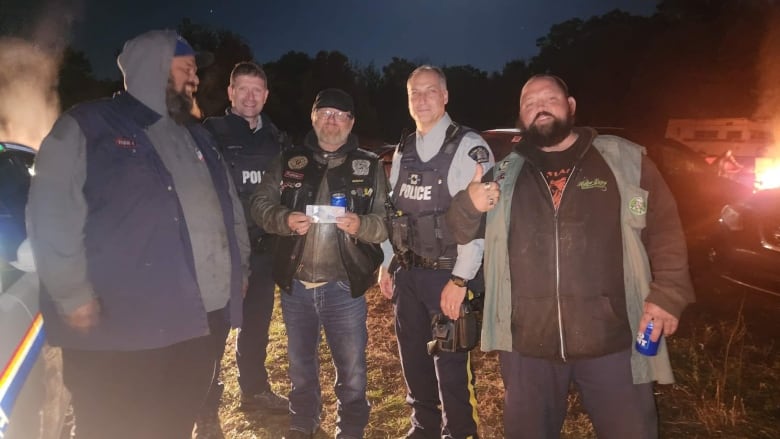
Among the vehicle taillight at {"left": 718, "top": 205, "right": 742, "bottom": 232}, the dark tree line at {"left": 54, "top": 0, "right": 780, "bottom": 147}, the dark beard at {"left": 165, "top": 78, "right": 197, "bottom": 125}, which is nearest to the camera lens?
the dark beard at {"left": 165, "top": 78, "right": 197, "bottom": 125}

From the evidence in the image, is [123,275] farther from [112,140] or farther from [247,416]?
[247,416]

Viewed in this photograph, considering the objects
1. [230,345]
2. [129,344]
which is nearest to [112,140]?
[129,344]

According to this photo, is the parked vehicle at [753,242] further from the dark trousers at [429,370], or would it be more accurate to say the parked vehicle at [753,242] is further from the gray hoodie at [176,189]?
the gray hoodie at [176,189]

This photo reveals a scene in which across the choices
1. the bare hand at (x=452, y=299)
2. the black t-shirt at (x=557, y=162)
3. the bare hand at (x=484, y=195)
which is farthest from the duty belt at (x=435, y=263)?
the black t-shirt at (x=557, y=162)

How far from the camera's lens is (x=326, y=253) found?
9.70 feet

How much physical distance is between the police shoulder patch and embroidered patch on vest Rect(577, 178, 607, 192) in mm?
665

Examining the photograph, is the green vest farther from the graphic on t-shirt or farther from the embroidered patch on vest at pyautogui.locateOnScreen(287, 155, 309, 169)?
the embroidered patch on vest at pyautogui.locateOnScreen(287, 155, 309, 169)

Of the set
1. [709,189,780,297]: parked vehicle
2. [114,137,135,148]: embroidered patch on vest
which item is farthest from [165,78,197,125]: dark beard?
[709,189,780,297]: parked vehicle

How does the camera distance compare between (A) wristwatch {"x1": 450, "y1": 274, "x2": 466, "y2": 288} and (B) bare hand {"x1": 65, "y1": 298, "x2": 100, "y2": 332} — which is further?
(A) wristwatch {"x1": 450, "y1": 274, "x2": 466, "y2": 288}

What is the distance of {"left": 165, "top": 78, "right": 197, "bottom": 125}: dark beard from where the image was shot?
2.16m

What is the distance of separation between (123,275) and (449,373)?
1867mm

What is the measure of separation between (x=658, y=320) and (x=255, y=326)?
2.74 meters

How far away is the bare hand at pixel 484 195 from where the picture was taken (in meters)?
2.33

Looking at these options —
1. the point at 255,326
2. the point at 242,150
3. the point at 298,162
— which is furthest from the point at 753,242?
the point at 242,150
